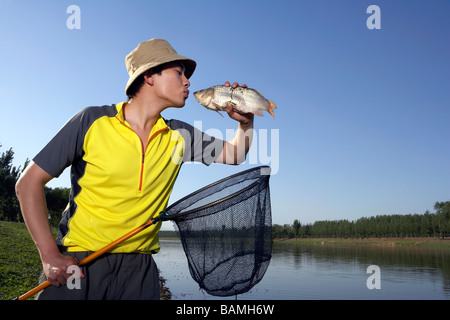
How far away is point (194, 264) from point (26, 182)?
1.47 meters

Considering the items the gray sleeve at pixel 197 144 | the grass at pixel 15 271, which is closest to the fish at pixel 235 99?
the gray sleeve at pixel 197 144

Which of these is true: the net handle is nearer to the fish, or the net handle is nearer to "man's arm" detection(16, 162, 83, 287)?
"man's arm" detection(16, 162, 83, 287)

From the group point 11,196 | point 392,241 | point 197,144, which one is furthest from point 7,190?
point 392,241

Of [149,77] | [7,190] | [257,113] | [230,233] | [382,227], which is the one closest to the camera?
[149,77]

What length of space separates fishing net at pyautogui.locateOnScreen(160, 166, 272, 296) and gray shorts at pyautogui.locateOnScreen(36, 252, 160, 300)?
0.53 meters

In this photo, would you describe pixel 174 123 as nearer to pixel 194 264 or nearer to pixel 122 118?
pixel 122 118

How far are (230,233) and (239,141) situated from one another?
2.65ft

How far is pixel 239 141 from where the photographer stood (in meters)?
3.24

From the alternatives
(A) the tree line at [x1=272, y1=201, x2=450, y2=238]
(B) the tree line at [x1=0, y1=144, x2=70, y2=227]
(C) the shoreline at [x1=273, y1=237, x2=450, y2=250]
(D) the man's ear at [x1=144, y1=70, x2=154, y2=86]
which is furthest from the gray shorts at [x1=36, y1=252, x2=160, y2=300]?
(C) the shoreline at [x1=273, y1=237, x2=450, y2=250]

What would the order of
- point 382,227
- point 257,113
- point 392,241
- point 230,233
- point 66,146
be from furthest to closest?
point 382,227, point 392,241, point 257,113, point 230,233, point 66,146

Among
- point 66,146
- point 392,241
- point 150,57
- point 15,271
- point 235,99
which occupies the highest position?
point 150,57

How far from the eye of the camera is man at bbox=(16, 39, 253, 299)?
2.45m

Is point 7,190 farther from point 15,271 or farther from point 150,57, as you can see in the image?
point 150,57
